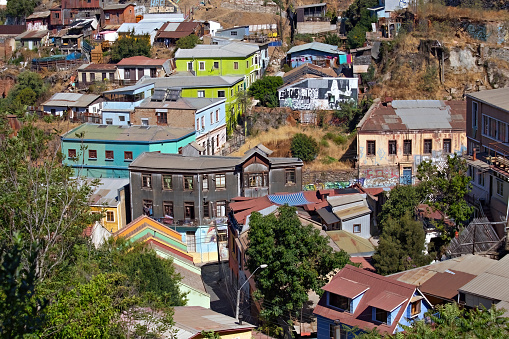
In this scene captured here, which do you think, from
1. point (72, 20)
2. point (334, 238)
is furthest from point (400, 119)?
point (72, 20)

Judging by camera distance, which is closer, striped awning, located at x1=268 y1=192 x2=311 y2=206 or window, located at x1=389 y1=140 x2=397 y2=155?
striped awning, located at x1=268 y1=192 x2=311 y2=206

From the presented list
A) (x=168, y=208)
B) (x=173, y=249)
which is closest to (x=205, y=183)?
(x=168, y=208)

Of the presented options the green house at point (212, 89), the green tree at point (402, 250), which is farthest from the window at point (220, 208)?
the green house at point (212, 89)

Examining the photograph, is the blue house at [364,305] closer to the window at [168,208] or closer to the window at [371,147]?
the window at [168,208]

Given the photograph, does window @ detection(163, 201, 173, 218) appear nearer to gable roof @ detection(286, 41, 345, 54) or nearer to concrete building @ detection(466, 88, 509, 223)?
concrete building @ detection(466, 88, 509, 223)

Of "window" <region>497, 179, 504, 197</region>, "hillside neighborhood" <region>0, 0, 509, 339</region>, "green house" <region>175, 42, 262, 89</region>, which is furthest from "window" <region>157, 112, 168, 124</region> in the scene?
"window" <region>497, 179, 504, 197</region>

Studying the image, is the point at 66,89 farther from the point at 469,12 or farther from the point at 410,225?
the point at 410,225

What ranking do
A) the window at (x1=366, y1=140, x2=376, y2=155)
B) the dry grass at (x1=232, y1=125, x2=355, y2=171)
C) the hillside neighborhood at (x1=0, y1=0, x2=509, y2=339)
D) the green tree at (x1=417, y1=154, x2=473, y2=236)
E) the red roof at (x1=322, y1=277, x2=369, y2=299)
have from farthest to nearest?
1. the dry grass at (x1=232, y1=125, x2=355, y2=171)
2. the window at (x1=366, y1=140, x2=376, y2=155)
3. the green tree at (x1=417, y1=154, x2=473, y2=236)
4. the red roof at (x1=322, y1=277, x2=369, y2=299)
5. the hillside neighborhood at (x1=0, y1=0, x2=509, y2=339)
